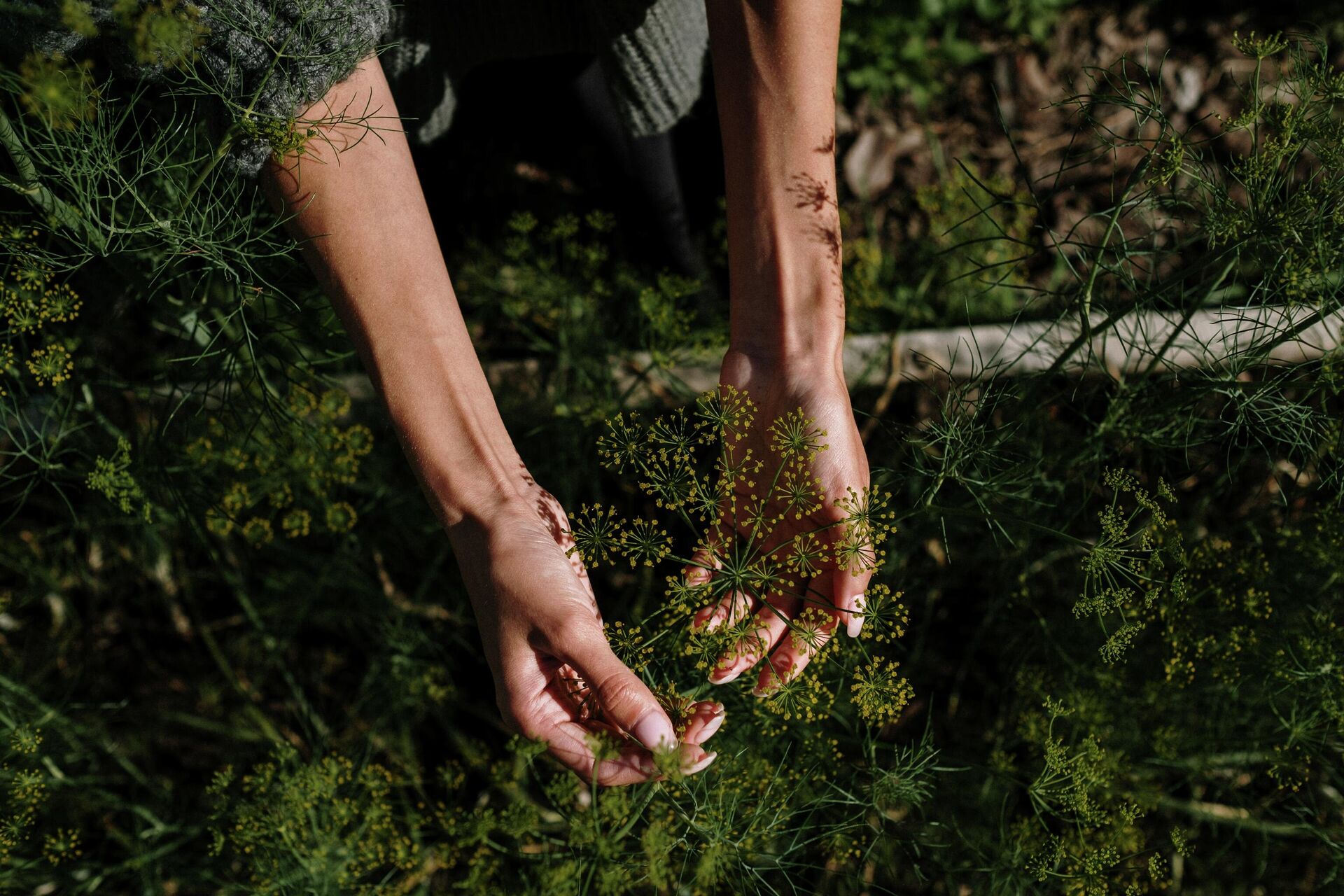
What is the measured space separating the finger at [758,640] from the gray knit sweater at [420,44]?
3.54ft

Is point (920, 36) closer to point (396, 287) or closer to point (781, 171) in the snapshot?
point (781, 171)

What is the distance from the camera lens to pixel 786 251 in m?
1.58

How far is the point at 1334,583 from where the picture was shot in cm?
175

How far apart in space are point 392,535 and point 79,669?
980 millimetres

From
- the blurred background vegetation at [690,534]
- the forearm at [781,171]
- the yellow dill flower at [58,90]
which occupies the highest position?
the yellow dill flower at [58,90]

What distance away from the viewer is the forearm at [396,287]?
1.34 m

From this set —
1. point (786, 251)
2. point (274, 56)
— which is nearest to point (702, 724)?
point (786, 251)

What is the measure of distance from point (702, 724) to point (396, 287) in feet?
3.03

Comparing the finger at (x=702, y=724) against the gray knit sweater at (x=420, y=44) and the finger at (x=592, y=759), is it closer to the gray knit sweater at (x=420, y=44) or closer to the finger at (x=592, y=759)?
the finger at (x=592, y=759)

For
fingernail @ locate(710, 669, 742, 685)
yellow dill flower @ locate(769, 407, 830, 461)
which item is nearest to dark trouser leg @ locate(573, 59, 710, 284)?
yellow dill flower @ locate(769, 407, 830, 461)

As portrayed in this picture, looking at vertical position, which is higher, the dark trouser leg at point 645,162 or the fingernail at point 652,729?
the dark trouser leg at point 645,162

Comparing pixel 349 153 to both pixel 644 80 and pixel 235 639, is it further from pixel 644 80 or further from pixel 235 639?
pixel 235 639

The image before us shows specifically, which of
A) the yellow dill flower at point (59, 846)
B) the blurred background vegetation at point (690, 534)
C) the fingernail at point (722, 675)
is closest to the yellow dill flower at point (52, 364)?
the blurred background vegetation at point (690, 534)

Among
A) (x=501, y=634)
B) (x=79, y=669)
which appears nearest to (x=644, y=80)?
(x=501, y=634)
